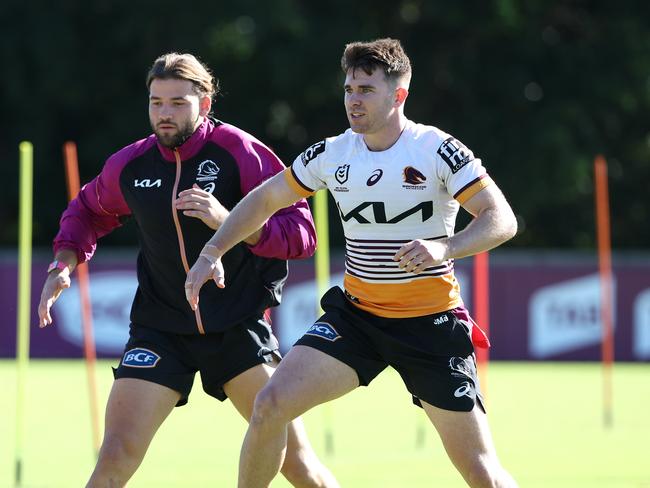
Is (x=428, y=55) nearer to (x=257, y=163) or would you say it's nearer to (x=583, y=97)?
(x=583, y=97)

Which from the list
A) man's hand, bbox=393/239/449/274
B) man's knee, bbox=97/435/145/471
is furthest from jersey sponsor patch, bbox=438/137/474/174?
man's knee, bbox=97/435/145/471

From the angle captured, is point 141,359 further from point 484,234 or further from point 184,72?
point 484,234

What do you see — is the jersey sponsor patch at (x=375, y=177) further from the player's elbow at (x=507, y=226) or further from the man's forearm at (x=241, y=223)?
the player's elbow at (x=507, y=226)

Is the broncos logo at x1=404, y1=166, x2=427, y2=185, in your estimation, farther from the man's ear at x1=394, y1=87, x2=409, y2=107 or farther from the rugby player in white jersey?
the man's ear at x1=394, y1=87, x2=409, y2=107

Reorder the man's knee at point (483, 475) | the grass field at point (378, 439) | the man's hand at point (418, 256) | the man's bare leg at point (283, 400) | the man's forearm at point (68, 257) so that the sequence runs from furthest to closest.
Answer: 1. the grass field at point (378, 439)
2. the man's forearm at point (68, 257)
3. the man's bare leg at point (283, 400)
4. the man's knee at point (483, 475)
5. the man's hand at point (418, 256)

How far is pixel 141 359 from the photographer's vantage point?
6262 millimetres

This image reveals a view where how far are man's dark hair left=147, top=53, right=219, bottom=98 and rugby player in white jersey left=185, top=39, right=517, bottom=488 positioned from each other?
0.59m

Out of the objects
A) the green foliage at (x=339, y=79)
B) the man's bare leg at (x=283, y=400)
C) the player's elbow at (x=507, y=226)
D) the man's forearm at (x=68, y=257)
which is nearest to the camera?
the player's elbow at (x=507, y=226)

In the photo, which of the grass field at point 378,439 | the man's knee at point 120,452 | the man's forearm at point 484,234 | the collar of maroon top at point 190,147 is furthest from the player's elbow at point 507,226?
the grass field at point 378,439

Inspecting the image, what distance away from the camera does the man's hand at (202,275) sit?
5.83m

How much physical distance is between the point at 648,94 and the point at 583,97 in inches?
50.3

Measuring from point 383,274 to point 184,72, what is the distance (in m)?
1.28

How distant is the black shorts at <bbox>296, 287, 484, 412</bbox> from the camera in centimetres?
593

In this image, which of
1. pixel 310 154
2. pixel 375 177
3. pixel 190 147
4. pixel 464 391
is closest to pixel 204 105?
pixel 190 147
